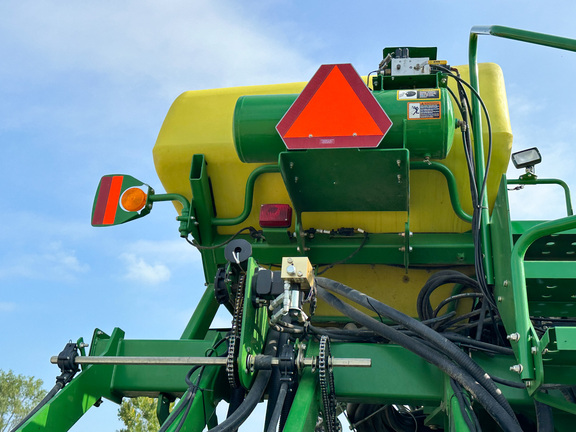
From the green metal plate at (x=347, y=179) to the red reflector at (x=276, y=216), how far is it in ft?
0.34

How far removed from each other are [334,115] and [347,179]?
294 mm

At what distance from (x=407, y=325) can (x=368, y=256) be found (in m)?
0.78

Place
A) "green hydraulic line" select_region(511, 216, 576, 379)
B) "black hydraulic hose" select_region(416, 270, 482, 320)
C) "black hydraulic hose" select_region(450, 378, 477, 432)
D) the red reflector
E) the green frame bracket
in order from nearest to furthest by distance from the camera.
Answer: "green hydraulic line" select_region(511, 216, 576, 379) < "black hydraulic hose" select_region(450, 378, 477, 432) < the green frame bracket < "black hydraulic hose" select_region(416, 270, 482, 320) < the red reflector

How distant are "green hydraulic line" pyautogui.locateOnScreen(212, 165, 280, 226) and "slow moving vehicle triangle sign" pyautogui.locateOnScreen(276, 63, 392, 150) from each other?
387mm

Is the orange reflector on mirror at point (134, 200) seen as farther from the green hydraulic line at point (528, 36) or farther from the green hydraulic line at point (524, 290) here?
the green hydraulic line at point (524, 290)

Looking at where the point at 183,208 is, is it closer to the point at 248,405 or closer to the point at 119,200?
the point at 119,200

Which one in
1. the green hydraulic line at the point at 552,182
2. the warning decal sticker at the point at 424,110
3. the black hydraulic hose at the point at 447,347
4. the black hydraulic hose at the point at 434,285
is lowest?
the black hydraulic hose at the point at 447,347

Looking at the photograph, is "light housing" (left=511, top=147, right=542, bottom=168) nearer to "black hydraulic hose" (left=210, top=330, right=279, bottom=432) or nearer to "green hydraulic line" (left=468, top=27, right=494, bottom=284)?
"green hydraulic line" (left=468, top=27, right=494, bottom=284)

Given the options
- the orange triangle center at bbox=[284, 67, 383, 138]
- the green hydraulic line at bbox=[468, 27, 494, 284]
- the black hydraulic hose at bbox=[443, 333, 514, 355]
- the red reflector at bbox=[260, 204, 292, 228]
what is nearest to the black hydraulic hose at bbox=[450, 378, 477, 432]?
the black hydraulic hose at bbox=[443, 333, 514, 355]

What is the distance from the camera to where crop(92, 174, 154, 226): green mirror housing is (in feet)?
10.5

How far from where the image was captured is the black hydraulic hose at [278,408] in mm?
2044

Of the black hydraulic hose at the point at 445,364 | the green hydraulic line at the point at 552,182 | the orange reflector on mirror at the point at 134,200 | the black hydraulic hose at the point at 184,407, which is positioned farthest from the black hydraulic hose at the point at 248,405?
the green hydraulic line at the point at 552,182

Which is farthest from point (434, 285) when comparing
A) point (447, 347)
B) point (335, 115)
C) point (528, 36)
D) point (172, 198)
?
point (172, 198)

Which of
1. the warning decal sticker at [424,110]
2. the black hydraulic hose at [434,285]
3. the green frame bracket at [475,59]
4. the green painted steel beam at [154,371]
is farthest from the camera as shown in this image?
the black hydraulic hose at [434,285]
